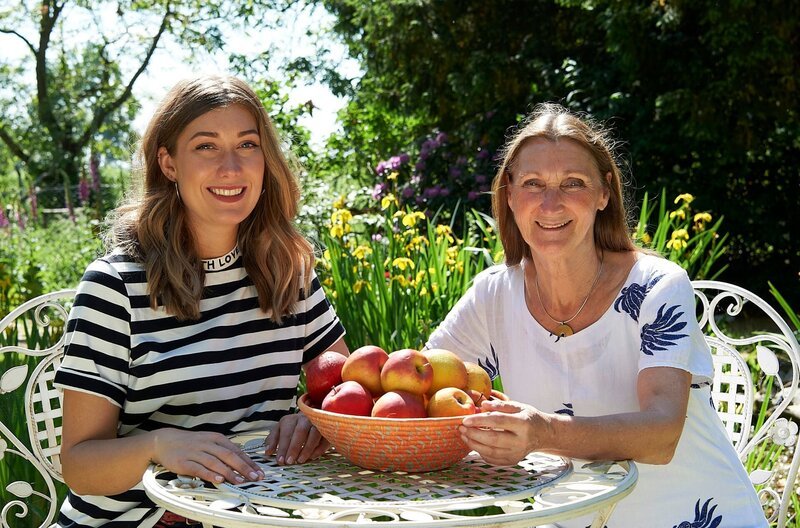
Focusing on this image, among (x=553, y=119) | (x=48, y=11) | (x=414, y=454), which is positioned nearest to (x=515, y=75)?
(x=553, y=119)

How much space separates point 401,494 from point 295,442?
0.34 m

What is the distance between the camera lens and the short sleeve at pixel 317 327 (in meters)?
2.38

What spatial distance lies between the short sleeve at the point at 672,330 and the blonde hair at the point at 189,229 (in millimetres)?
927

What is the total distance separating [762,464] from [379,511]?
2451mm

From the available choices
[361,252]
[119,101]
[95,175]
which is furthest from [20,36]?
[361,252]

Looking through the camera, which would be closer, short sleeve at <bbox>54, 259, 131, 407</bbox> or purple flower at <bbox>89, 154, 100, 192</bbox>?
short sleeve at <bbox>54, 259, 131, 407</bbox>

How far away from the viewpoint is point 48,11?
17.7 meters

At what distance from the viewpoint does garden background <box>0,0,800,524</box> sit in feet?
13.8

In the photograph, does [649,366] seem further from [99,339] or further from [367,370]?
[99,339]

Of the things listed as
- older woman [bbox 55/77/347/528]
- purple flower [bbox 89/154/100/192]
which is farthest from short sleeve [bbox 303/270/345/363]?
purple flower [bbox 89/154/100/192]

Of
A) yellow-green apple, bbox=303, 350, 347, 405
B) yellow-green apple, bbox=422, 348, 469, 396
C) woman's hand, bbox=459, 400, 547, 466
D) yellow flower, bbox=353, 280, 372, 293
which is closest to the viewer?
woman's hand, bbox=459, 400, 547, 466

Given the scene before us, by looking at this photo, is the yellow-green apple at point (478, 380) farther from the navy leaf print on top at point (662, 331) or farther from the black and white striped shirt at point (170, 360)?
the black and white striped shirt at point (170, 360)

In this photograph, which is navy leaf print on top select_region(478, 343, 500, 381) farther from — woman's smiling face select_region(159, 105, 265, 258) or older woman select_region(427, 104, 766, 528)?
woman's smiling face select_region(159, 105, 265, 258)

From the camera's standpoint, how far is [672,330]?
6.45 ft
